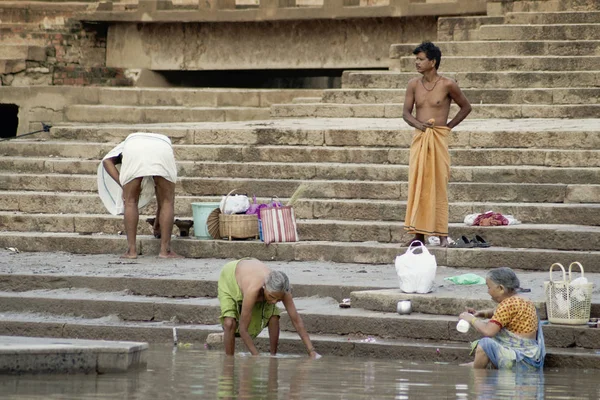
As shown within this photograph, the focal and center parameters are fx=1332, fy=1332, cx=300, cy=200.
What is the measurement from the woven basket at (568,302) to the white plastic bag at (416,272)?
1043 millimetres

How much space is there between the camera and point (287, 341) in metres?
9.59

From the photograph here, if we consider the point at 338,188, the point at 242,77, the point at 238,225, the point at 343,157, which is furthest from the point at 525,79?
the point at 242,77

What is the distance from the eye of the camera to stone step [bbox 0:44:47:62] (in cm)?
1836

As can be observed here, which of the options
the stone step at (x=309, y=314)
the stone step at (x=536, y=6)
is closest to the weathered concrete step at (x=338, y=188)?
the stone step at (x=309, y=314)

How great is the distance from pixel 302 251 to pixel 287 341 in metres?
2.70

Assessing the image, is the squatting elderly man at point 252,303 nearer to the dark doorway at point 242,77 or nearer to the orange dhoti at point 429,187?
the orange dhoti at point 429,187

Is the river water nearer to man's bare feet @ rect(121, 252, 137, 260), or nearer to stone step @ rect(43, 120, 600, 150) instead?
man's bare feet @ rect(121, 252, 137, 260)

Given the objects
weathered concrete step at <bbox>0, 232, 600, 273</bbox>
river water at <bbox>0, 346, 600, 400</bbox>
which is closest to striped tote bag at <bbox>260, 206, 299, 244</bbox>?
weathered concrete step at <bbox>0, 232, 600, 273</bbox>

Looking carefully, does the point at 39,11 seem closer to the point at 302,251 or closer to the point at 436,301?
the point at 302,251

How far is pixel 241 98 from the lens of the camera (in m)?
17.6

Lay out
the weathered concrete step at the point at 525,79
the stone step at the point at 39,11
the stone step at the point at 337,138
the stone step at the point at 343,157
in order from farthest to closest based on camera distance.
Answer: the stone step at the point at 39,11, the weathered concrete step at the point at 525,79, the stone step at the point at 337,138, the stone step at the point at 343,157

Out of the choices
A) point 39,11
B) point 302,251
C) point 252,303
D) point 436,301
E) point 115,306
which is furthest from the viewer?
point 39,11

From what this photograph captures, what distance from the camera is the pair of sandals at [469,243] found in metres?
11.6

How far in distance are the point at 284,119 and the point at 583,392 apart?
29.0 ft
